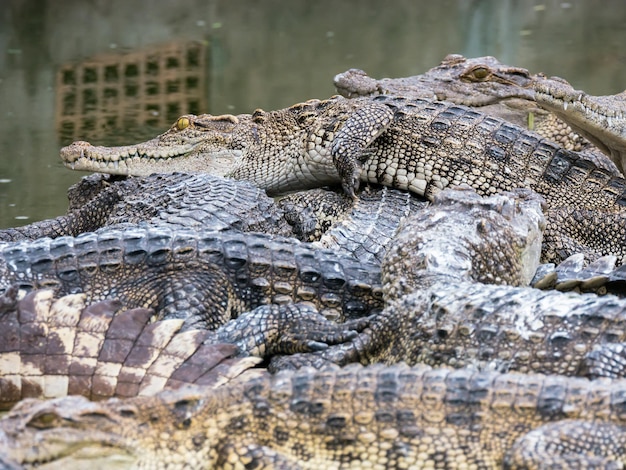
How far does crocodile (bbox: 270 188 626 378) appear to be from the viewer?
267cm

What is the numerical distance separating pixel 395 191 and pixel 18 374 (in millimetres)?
2366

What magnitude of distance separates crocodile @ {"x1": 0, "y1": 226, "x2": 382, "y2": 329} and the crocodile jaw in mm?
1623

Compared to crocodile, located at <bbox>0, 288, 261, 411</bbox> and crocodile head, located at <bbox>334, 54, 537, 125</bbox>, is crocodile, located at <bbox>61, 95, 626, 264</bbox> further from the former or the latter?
crocodile, located at <bbox>0, 288, 261, 411</bbox>

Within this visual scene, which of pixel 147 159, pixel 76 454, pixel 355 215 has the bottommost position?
pixel 147 159

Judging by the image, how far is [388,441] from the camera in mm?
2301

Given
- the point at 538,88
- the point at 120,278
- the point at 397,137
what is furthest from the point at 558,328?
the point at 397,137

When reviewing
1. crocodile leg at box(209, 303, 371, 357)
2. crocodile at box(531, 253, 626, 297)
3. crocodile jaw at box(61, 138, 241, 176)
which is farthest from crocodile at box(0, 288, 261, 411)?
crocodile jaw at box(61, 138, 241, 176)

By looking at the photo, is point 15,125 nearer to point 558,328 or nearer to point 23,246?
point 23,246

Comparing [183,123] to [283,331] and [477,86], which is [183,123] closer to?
[477,86]

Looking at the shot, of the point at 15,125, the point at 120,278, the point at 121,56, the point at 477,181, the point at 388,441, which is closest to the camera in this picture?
the point at 388,441

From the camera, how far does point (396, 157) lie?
470 centimetres

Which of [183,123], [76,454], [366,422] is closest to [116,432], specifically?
[76,454]

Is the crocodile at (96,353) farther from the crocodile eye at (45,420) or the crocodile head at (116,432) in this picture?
the crocodile eye at (45,420)

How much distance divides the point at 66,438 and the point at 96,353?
614mm
